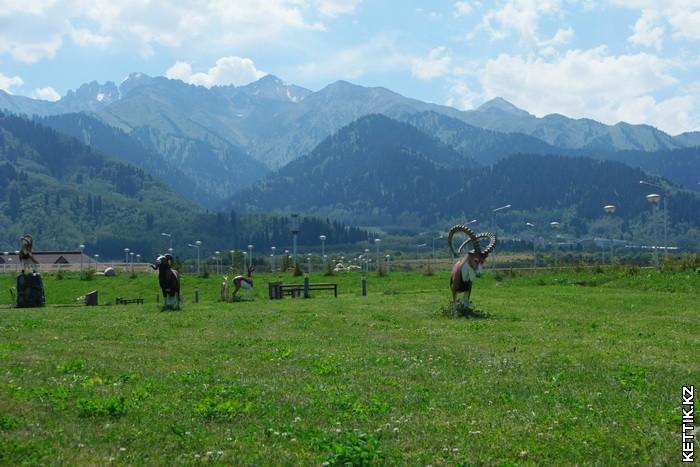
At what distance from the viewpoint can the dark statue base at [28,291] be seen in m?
42.8

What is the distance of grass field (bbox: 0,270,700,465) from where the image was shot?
9484mm

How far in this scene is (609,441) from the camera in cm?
987

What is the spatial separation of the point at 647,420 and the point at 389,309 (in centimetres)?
2187

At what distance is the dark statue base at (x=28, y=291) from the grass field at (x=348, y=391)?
670 inches

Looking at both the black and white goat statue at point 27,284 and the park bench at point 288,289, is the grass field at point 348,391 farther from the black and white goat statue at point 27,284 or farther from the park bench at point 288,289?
the park bench at point 288,289

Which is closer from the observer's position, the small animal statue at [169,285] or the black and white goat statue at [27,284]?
the small animal statue at [169,285]

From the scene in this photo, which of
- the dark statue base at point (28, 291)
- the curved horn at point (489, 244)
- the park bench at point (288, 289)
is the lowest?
the park bench at point (288, 289)

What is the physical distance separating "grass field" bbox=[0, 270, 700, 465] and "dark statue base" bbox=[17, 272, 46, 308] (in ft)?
55.8

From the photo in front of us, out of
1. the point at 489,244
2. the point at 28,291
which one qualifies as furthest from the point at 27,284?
the point at 489,244

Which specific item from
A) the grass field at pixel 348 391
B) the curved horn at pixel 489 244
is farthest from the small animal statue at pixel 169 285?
the curved horn at pixel 489 244

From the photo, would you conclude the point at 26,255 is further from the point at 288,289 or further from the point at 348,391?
the point at 348,391

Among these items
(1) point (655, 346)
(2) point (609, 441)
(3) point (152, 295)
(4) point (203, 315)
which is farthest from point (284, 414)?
(3) point (152, 295)

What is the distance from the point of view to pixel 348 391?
1306 centimetres

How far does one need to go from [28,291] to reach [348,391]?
115 ft
